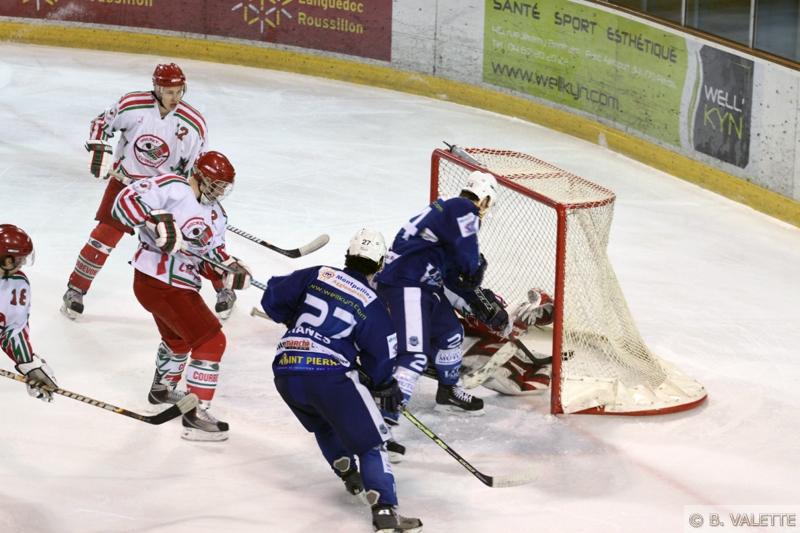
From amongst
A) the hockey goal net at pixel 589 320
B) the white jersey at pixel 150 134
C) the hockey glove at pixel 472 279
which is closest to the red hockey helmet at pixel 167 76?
the white jersey at pixel 150 134

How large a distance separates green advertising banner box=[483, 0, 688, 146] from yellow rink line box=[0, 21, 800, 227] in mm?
120

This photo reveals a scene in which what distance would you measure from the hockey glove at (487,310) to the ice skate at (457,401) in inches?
12.1

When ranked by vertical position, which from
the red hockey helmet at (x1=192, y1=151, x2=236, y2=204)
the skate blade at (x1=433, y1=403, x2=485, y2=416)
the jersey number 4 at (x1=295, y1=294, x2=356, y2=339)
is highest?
the red hockey helmet at (x1=192, y1=151, x2=236, y2=204)

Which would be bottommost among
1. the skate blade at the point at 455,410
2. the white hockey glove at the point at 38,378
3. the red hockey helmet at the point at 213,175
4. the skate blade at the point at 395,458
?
the skate blade at the point at 455,410

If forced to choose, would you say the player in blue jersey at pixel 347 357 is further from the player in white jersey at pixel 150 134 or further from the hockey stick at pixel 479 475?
the player in white jersey at pixel 150 134

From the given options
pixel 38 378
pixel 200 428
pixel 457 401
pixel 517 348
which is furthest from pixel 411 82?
pixel 38 378

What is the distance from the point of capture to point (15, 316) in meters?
4.53

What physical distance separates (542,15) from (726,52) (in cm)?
188

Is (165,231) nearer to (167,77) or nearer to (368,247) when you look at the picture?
(368,247)

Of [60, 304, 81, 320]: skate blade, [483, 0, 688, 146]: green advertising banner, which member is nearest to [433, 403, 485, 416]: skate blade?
[60, 304, 81, 320]: skate blade

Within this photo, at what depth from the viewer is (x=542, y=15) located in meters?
10.1

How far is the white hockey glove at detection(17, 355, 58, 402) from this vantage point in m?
4.59

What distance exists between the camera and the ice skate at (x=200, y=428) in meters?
5.24

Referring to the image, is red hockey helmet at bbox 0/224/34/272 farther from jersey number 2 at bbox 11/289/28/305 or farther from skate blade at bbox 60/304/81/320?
skate blade at bbox 60/304/81/320
